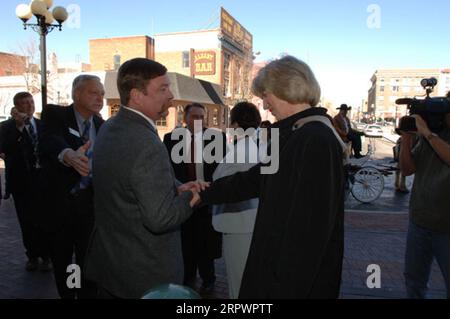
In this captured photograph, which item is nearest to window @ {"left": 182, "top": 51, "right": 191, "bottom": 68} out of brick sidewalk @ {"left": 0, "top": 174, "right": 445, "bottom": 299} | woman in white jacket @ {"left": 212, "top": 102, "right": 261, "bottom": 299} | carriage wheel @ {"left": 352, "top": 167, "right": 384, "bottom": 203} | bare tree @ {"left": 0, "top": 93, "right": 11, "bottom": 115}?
bare tree @ {"left": 0, "top": 93, "right": 11, "bottom": 115}

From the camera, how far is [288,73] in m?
1.80

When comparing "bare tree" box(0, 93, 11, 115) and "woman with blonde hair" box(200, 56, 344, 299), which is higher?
"bare tree" box(0, 93, 11, 115)

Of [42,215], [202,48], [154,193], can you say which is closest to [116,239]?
[154,193]

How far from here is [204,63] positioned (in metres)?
39.8

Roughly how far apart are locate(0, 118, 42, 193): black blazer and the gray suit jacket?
3230 mm

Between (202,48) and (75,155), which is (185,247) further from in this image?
(202,48)

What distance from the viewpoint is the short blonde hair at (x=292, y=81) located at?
5.88ft

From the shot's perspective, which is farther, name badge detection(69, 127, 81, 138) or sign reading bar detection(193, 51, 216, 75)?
sign reading bar detection(193, 51, 216, 75)

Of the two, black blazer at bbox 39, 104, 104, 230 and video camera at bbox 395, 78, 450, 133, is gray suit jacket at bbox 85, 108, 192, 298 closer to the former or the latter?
black blazer at bbox 39, 104, 104, 230

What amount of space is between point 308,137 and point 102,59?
43.9 metres

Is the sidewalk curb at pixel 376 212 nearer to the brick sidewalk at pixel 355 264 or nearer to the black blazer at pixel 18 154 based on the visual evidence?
the brick sidewalk at pixel 355 264

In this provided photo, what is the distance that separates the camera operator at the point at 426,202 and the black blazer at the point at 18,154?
4.31m

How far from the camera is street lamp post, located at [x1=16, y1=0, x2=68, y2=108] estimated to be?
27.1 ft

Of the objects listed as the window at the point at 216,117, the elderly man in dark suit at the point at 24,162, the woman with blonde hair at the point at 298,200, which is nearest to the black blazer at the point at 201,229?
the elderly man in dark suit at the point at 24,162
